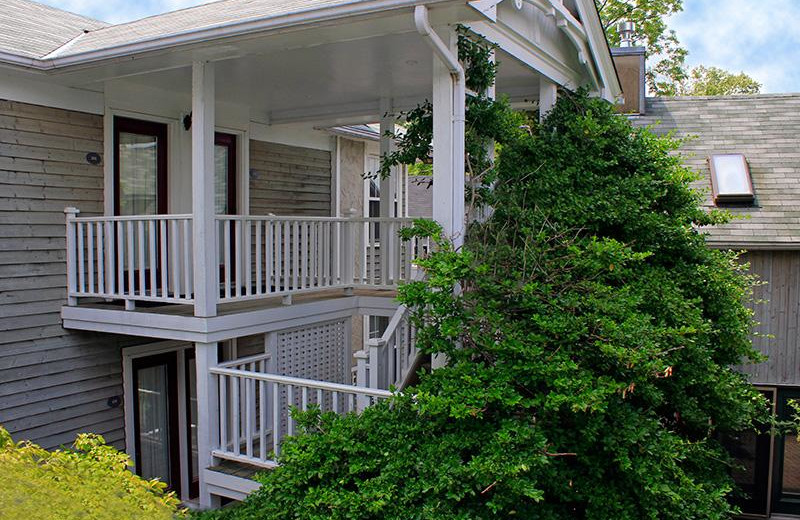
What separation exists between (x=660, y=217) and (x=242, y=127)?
19.1ft

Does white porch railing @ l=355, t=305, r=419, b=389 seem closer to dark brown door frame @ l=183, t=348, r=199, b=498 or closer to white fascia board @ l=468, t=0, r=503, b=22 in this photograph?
white fascia board @ l=468, t=0, r=503, b=22

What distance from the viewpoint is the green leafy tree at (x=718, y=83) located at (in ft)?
108

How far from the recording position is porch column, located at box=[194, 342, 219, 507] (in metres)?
6.56

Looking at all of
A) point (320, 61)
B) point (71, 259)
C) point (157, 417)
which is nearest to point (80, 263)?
point (71, 259)

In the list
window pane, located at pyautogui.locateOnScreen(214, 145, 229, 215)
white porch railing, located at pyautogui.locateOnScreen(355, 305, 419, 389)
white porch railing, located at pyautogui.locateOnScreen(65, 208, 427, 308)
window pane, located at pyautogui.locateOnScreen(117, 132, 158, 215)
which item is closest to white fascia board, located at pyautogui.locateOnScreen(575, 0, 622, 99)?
white porch railing, located at pyautogui.locateOnScreen(65, 208, 427, 308)

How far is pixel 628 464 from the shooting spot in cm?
485

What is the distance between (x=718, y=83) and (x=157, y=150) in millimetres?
32373

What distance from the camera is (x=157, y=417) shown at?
8508mm

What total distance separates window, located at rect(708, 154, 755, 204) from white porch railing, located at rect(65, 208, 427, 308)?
4777mm

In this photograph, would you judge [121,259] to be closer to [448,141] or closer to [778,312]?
[448,141]

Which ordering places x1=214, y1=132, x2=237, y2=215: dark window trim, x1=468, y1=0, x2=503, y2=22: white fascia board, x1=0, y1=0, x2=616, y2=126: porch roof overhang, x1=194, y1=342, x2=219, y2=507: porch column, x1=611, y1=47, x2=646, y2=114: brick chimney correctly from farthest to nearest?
x1=611, y1=47, x2=646, y2=114: brick chimney
x1=214, y1=132, x2=237, y2=215: dark window trim
x1=194, y1=342, x2=219, y2=507: porch column
x1=0, y1=0, x2=616, y2=126: porch roof overhang
x1=468, y1=0, x2=503, y2=22: white fascia board

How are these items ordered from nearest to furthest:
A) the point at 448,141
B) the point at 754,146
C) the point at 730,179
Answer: the point at 448,141
the point at 730,179
the point at 754,146

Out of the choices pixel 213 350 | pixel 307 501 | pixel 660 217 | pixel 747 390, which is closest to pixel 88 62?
pixel 213 350

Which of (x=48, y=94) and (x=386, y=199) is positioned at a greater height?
(x=48, y=94)
